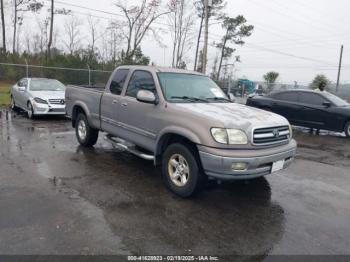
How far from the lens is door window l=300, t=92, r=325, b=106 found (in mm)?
11641

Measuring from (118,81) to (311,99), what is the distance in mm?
7982

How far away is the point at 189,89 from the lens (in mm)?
5781

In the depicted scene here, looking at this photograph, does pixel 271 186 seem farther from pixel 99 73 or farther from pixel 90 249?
pixel 99 73

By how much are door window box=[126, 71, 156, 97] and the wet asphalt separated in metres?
1.47

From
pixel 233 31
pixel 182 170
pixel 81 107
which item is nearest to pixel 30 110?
pixel 81 107

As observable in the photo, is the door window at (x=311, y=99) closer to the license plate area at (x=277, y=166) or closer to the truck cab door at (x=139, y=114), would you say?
the license plate area at (x=277, y=166)

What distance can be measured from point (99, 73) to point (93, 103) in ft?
55.3

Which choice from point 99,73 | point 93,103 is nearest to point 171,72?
point 93,103

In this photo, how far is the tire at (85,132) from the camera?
7.53 m

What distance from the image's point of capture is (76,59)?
24.7 meters

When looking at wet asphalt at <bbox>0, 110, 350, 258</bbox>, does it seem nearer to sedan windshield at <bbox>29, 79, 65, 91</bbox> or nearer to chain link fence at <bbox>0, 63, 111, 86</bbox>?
sedan windshield at <bbox>29, 79, 65, 91</bbox>

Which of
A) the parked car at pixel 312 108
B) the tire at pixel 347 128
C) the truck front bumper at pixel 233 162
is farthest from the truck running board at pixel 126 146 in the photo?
the tire at pixel 347 128

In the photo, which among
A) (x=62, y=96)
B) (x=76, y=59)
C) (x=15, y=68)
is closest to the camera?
(x=62, y=96)

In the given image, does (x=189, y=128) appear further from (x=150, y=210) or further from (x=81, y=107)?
(x=81, y=107)
